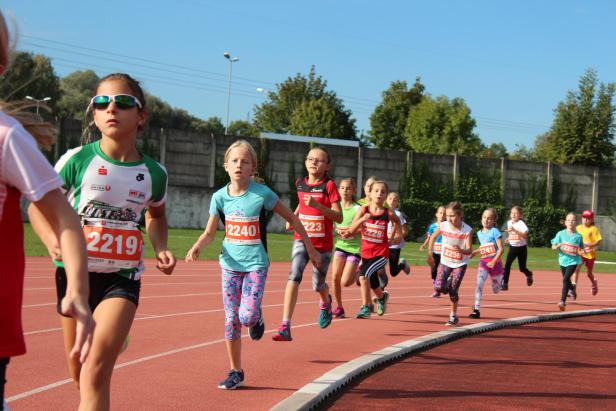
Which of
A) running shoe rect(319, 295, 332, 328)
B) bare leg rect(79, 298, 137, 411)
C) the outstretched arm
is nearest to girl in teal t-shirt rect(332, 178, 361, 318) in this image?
running shoe rect(319, 295, 332, 328)

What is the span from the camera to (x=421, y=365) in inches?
346

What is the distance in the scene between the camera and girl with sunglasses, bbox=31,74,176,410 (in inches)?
189

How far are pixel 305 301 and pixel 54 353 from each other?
690cm

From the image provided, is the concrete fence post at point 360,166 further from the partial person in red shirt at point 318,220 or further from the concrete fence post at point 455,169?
the partial person in red shirt at point 318,220

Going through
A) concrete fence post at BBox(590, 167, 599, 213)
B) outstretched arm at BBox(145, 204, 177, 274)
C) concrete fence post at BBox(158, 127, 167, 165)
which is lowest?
outstretched arm at BBox(145, 204, 177, 274)

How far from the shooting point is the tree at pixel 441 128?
8350cm

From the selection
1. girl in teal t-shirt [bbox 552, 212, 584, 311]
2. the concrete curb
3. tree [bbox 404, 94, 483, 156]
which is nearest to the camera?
the concrete curb

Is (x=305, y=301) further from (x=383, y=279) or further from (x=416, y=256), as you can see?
(x=416, y=256)

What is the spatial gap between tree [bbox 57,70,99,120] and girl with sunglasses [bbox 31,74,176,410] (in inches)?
3308

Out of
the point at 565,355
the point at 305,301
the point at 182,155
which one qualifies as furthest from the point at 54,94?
the point at 565,355

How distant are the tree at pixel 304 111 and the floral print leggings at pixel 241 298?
253 ft

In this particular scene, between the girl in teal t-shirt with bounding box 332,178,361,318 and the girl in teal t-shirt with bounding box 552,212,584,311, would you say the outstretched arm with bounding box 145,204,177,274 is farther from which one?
the girl in teal t-shirt with bounding box 552,212,584,311

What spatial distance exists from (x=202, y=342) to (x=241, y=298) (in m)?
2.34

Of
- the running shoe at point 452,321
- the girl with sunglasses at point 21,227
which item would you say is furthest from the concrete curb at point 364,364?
the girl with sunglasses at point 21,227
